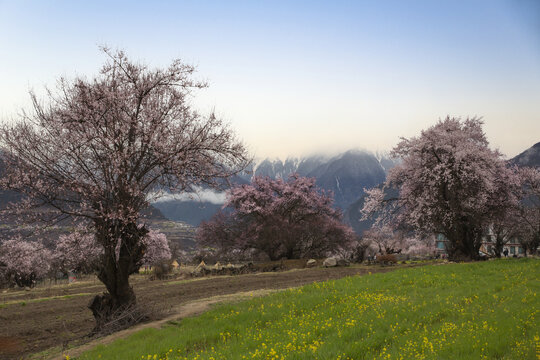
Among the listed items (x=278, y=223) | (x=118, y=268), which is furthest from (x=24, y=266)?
(x=118, y=268)

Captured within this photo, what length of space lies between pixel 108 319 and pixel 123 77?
9982 millimetres

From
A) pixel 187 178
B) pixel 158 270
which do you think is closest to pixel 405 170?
pixel 187 178

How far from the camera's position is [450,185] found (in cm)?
3155

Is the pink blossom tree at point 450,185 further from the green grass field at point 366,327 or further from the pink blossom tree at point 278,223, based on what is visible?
the green grass field at point 366,327

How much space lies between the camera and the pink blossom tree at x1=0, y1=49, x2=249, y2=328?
1430cm

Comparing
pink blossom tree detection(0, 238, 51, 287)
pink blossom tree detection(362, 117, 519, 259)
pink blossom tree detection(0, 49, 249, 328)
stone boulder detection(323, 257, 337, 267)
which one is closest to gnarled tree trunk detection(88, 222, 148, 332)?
pink blossom tree detection(0, 49, 249, 328)

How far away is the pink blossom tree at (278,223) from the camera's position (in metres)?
48.3

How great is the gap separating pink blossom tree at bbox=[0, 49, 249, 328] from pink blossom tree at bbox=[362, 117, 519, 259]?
22494mm

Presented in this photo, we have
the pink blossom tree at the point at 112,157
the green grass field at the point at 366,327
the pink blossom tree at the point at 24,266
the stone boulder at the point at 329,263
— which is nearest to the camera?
the green grass field at the point at 366,327

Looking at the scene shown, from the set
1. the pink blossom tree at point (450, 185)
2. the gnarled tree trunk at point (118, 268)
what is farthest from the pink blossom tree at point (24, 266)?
the pink blossom tree at point (450, 185)

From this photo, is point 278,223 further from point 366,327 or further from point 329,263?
point 366,327

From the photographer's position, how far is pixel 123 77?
52.6 feet

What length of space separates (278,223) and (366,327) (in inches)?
1491

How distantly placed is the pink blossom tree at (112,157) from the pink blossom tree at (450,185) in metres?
22.5
